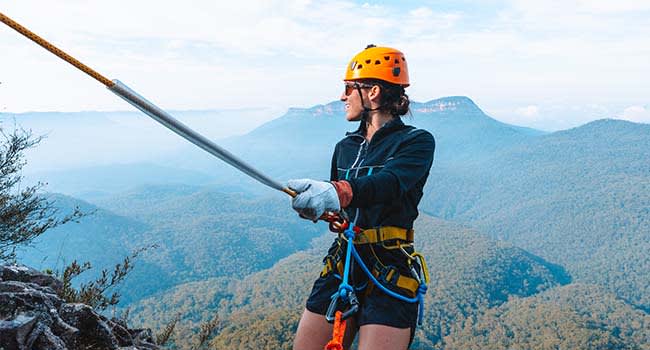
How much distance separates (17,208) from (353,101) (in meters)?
8.07

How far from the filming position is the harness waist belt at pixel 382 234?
2.97 metres

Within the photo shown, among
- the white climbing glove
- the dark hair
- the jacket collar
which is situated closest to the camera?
the white climbing glove

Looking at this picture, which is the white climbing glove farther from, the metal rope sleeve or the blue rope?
the blue rope

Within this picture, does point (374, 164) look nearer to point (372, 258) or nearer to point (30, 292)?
point (372, 258)


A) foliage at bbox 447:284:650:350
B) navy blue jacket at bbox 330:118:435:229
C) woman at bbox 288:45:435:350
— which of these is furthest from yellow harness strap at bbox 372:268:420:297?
foliage at bbox 447:284:650:350

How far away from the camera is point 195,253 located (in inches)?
6270

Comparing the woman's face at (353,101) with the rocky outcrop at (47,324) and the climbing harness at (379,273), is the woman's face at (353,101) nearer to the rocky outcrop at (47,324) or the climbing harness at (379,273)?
the climbing harness at (379,273)

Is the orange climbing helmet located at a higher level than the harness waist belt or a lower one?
higher

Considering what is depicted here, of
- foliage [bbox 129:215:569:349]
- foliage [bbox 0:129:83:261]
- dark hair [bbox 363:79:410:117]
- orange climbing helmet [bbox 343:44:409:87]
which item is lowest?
foliage [bbox 129:215:569:349]

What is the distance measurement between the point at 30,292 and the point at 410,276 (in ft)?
9.94

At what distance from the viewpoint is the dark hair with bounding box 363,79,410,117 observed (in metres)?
3.27

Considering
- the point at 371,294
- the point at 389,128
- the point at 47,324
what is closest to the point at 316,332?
the point at 371,294

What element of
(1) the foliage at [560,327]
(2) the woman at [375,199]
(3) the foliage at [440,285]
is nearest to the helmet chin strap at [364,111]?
(2) the woman at [375,199]

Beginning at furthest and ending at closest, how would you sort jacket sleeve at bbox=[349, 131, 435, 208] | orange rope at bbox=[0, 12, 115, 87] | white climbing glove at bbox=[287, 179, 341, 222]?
jacket sleeve at bbox=[349, 131, 435, 208], white climbing glove at bbox=[287, 179, 341, 222], orange rope at bbox=[0, 12, 115, 87]
